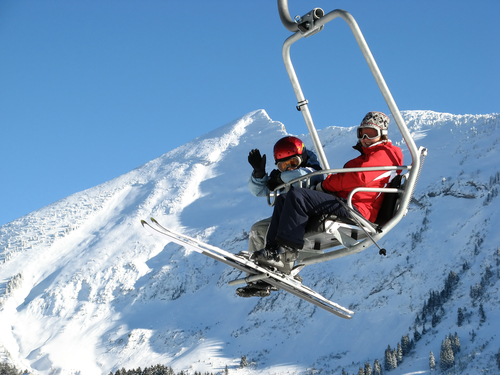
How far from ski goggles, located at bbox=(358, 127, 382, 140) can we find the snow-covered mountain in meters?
94.9

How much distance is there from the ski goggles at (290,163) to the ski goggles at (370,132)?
71cm

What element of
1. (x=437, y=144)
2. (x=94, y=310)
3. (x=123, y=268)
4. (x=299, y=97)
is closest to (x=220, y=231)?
(x=123, y=268)

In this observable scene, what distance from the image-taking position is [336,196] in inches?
201

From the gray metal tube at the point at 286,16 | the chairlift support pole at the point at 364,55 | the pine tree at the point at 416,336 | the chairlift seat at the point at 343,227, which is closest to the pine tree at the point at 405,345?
the pine tree at the point at 416,336

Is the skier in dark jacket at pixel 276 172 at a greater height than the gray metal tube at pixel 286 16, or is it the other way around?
the gray metal tube at pixel 286 16

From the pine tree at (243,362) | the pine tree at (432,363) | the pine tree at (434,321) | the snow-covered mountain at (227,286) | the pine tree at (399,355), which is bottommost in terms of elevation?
the pine tree at (432,363)

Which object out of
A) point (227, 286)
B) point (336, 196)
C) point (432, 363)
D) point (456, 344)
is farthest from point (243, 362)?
point (336, 196)

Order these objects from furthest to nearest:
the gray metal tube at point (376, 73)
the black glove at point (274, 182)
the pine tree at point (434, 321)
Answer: the pine tree at point (434, 321) < the black glove at point (274, 182) < the gray metal tube at point (376, 73)

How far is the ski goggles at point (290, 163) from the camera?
5.54 meters

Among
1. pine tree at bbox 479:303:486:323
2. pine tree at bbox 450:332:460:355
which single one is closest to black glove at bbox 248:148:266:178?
pine tree at bbox 450:332:460:355

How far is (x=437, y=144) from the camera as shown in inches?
6358

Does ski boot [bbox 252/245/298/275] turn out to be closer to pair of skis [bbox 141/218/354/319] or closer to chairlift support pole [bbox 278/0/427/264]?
pair of skis [bbox 141/218/354/319]

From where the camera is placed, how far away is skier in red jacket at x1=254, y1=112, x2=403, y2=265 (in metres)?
4.92

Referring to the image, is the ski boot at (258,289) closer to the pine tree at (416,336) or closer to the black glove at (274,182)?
the black glove at (274,182)
